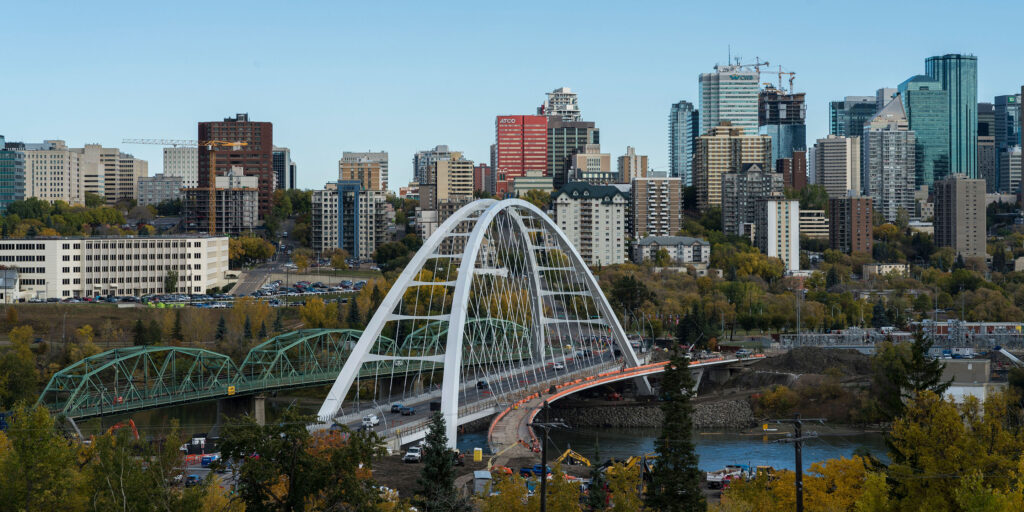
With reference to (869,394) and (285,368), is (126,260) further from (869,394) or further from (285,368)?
(869,394)

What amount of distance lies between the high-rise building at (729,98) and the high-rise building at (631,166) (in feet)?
71.1

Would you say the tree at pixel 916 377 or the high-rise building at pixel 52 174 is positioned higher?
the high-rise building at pixel 52 174

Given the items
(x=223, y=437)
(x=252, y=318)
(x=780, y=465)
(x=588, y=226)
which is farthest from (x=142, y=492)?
(x=588, y=226)

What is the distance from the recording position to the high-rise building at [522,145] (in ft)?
528

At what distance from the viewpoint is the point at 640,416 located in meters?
58.4

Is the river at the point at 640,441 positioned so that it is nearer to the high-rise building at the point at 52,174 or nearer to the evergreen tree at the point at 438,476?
the evergreen tree at the point at 438,476

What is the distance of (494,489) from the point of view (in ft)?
102

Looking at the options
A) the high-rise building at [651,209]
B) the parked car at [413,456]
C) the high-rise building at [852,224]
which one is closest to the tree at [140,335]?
the parked car at [413,456]

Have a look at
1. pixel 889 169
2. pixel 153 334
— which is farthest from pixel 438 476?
pixel 889 169

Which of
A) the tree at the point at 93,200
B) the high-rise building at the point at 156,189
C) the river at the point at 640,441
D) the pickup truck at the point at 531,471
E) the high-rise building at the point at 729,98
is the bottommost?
the river at the point at 640,441

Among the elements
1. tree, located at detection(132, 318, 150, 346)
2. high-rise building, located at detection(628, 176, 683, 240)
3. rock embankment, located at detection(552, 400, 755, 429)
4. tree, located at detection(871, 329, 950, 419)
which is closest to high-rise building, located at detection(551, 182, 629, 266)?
high-rise building, located at detection(628, 176, 683, 240)

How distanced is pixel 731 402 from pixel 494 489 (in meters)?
31.5

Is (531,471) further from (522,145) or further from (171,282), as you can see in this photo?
(522,145)

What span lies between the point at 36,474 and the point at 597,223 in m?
88.7
